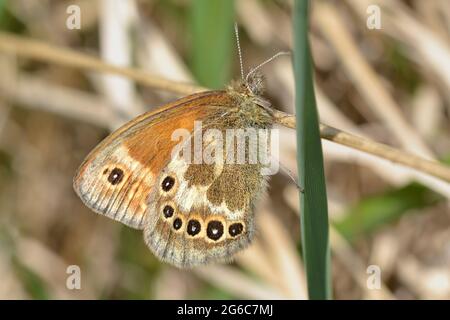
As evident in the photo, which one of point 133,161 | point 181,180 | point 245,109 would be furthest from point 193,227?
point 245,109

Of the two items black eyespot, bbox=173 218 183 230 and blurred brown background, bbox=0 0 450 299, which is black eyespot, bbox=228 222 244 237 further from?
blurred brown background, bbox=0 0 450 299

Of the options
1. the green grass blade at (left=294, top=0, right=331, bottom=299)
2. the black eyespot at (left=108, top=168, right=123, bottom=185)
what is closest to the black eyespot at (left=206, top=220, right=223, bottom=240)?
the black eyespot at (left=108, top=168, right=123, bottom=185)

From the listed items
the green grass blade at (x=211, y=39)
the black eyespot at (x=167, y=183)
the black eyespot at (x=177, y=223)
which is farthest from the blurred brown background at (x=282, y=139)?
the black eyespot at (x=177, y=223)

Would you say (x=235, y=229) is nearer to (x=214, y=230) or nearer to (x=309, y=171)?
(x=214, y=230)

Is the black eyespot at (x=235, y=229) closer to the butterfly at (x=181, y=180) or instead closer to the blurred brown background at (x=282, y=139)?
the butterfly at (x=181, y=180)
